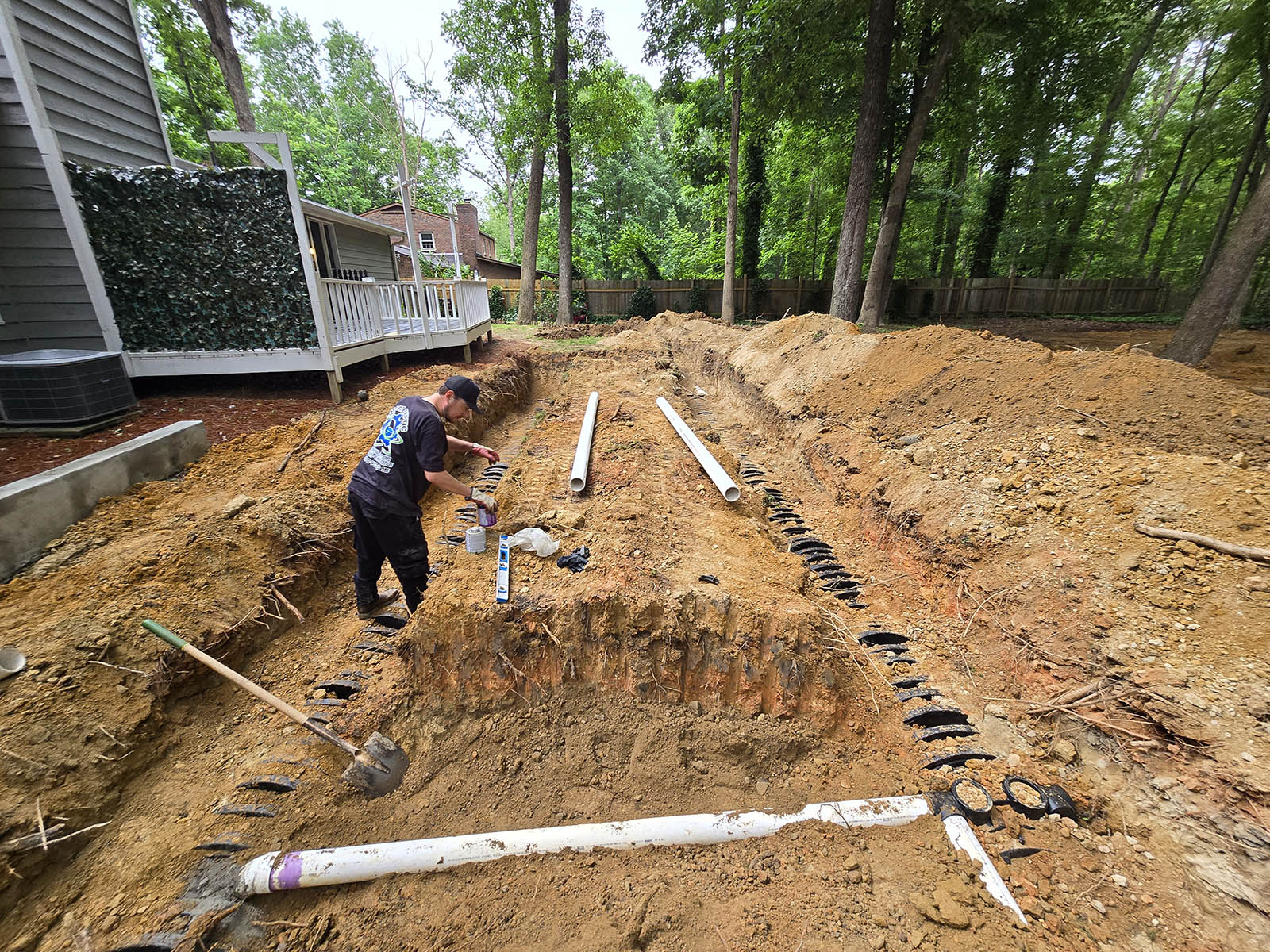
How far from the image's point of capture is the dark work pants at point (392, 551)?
3.38 m

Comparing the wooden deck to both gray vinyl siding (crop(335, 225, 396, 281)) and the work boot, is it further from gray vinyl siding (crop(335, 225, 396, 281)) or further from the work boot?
the work boot

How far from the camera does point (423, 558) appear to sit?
3.53m

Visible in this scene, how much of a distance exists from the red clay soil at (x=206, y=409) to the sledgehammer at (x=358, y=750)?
295cm

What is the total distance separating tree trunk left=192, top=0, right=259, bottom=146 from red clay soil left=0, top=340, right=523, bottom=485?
6492mm

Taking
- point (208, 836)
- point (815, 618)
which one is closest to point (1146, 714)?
point (815, 618)

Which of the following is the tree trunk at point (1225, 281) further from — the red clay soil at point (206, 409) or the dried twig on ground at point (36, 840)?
the red clay soil at point (206, 409)

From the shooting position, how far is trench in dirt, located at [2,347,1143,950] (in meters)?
2.07

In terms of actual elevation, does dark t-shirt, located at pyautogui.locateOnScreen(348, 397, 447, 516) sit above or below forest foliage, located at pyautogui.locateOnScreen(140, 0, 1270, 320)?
below

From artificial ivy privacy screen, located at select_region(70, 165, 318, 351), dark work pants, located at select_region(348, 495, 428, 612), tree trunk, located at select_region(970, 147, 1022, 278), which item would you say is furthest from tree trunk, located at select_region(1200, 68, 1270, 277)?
artificial ivy privacy screen, located at select_region(70, 165, 318, 351)

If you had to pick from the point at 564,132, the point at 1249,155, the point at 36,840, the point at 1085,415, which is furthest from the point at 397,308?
the point at 1249,155

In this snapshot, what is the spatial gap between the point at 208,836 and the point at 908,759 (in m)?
3.63

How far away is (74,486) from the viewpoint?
3580mm

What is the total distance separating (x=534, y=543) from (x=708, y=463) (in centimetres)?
232

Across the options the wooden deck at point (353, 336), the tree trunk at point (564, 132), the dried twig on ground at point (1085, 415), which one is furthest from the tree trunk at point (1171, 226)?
the wooden deck at point (353, 336)
